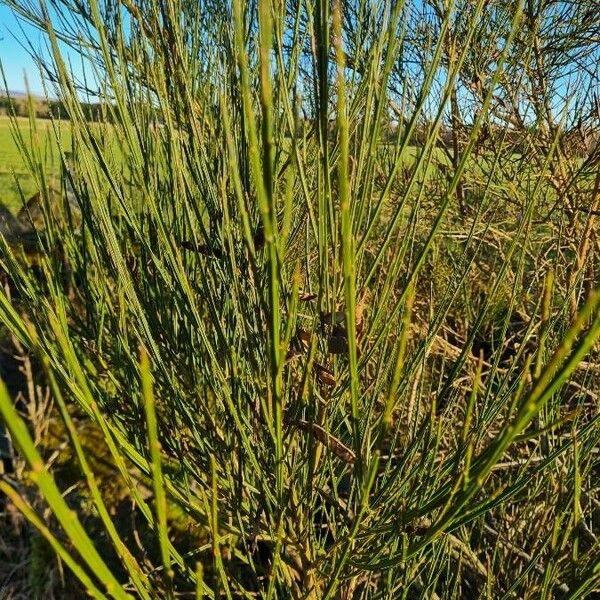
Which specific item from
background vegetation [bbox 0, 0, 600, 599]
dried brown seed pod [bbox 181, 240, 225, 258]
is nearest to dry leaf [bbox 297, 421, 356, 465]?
background vegetation [bbox 0, 0, 600, 599]

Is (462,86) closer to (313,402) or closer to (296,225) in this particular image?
(296,225)

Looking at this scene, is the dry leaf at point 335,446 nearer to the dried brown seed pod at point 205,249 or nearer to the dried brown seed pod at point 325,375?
Answer: the dried brown seed pod at point 325,375

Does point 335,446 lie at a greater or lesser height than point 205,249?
lesser

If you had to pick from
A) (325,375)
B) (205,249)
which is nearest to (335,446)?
(325,375)

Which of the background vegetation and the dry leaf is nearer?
the background vegetation

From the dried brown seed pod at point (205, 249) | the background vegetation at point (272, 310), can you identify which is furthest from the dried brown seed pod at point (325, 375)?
the dried brown seed pod at point (205, 249)

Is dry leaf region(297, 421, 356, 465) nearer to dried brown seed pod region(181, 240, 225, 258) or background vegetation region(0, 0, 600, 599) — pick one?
background vegetation region(0, 0, 600, 599)

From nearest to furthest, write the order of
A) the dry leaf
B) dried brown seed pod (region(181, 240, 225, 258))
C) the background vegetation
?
the background vegetation
the dry leaf
dried brown seed pod (region(181, 240, 225, 258))

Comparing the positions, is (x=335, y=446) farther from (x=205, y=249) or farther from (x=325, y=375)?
(x=205, y=249)

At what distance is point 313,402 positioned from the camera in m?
0.76

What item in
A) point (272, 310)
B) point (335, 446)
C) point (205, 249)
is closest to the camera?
point (272, 310)

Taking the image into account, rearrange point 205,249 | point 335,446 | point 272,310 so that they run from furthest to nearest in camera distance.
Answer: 1. point 205,249
2. point 335,446
3. point 272,310

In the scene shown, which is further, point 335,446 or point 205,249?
point 205,249

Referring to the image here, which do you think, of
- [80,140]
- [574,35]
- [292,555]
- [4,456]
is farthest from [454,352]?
[4,456]
